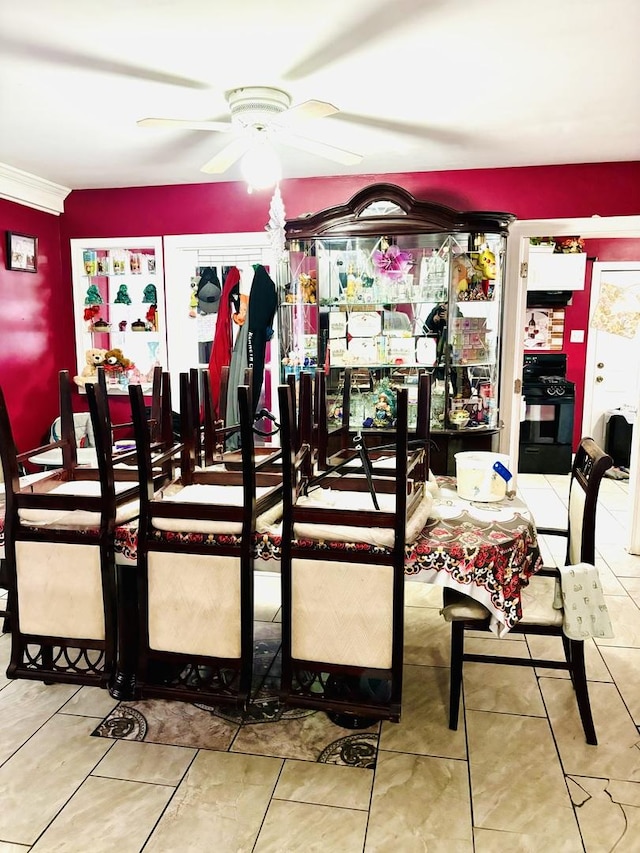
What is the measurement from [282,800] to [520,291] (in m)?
3.38

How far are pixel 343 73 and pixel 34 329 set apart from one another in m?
2.97

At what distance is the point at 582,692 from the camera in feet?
7.27

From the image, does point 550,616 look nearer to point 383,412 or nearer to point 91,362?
point 383,412

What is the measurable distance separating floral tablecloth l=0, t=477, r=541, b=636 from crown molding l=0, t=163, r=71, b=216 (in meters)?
3.11

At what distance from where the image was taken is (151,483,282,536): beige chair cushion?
2.13m

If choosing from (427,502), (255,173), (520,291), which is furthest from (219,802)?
(520,291)

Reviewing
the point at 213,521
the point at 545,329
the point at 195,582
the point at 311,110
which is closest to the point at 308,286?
the point at 311,110

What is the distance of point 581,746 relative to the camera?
218 cm

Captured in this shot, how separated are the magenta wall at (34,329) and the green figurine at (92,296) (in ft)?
0.48

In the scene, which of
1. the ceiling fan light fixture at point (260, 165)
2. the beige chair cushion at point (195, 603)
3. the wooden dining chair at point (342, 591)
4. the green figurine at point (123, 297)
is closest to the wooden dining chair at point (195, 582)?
the beige chair cushion at point (195, 603)

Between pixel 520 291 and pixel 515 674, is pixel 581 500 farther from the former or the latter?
pixel 520 291

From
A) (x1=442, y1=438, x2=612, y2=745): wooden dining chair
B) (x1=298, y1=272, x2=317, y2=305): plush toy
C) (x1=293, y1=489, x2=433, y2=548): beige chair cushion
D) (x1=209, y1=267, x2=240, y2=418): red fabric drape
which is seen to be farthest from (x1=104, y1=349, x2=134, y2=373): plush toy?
(x1=442, y1=438, x2=612, y2=745): wooden dining chair

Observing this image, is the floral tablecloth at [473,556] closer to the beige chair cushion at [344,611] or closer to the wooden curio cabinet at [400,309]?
the beige chair cushion at [344,611]

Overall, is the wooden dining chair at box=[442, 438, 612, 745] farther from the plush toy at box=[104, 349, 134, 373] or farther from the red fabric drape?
the plush toy at box=[104, 349, 134, 373]
